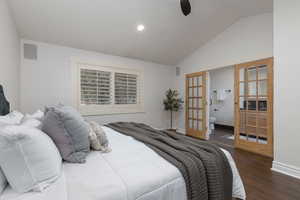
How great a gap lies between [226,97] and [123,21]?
15.4 ft

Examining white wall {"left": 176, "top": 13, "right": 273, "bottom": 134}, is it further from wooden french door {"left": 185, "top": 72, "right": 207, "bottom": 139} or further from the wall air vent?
the wall air vent

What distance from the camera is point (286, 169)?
2.15 metres

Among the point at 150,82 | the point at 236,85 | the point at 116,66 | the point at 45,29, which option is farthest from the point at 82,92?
the point at 236,85

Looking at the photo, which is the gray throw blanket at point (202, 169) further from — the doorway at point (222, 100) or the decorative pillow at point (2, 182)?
the doorway at point (222, 100)

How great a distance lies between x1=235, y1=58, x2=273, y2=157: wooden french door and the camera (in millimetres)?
2832

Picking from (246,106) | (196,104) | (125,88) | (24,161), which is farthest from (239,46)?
(24,161)

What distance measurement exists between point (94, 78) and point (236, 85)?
11.4 ft

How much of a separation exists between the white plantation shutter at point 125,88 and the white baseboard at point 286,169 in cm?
333

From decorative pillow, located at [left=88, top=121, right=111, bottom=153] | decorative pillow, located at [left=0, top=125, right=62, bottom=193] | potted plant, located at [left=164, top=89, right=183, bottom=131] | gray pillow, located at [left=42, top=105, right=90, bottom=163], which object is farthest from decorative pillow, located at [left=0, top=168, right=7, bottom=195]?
potted plant, located at [left=164, top=89, right=183, bottom=131]

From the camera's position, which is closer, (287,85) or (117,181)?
(117,181)

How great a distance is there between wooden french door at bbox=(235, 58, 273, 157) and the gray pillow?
3363mm

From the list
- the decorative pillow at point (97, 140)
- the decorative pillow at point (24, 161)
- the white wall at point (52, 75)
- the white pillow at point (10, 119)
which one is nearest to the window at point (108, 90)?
the white wall at point (52, 75)

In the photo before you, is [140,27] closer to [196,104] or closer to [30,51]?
[30,51]

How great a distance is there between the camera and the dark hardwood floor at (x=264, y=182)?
1656mm
